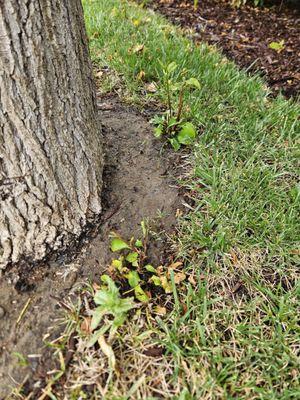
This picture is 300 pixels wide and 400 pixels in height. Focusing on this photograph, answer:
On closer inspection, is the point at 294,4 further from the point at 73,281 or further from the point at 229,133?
the point at 73,281

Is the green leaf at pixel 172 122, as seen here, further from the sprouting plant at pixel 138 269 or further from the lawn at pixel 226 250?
the sprouting plant at pixel 138 269

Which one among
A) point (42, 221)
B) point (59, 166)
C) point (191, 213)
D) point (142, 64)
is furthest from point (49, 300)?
point (142, 64)

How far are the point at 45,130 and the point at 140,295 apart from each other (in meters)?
0.79

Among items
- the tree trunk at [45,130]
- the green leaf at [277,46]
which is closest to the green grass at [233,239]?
the tree trunk at [45,130]

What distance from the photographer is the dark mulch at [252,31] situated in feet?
12.0

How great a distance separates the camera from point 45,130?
1.47 m

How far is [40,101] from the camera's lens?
1408 mm

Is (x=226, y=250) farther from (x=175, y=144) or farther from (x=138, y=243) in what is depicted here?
(x=175, y=144)

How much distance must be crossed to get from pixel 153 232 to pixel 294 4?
4.60m

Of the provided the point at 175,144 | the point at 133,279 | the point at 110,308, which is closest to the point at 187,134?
the point at 175,144

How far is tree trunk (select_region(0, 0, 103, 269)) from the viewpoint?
51.2 inches

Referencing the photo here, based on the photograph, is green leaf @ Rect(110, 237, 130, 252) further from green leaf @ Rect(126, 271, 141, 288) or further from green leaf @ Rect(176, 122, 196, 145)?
green leaf @ Rect(176, 122, 196, 145)

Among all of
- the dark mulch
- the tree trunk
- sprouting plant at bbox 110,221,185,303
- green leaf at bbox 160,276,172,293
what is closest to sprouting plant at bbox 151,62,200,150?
the tree trunk

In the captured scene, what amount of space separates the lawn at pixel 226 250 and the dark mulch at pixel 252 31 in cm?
98
